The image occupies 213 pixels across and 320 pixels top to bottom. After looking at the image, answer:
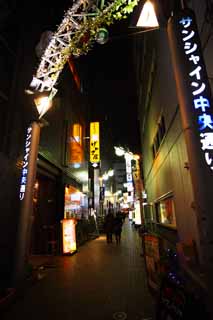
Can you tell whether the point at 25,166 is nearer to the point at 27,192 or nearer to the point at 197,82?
the point at 27,192

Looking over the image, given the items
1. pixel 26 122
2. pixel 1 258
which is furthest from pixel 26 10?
pixel 1 258

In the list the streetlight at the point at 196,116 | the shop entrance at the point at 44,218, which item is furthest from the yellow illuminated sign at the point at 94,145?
the streetlight at the point at 196,116

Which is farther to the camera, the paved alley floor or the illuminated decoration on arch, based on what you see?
the paved alley floor

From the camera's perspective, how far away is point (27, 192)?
19.4 ft

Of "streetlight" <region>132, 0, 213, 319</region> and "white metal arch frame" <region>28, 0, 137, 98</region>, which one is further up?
"white metal arch frame" <region>28, 0, 137, 98</region>

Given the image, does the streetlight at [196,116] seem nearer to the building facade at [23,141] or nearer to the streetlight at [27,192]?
the streetlight at [27,192]

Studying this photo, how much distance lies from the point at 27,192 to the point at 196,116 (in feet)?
16.7

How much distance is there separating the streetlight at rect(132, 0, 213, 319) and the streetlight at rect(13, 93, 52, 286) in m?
4.58

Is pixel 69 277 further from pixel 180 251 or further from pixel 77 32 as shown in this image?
pixel 77 32

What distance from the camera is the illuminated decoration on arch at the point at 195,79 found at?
329 cm

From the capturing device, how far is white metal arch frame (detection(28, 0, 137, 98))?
6445 millimetres

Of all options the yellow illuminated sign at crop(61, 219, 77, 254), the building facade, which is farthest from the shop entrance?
the yellow illuminated sign at crop(61, 219, 77, 254)

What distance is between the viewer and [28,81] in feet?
24.0

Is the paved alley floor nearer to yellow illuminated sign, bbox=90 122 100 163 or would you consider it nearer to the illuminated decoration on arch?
the illuminated decoration on arch
